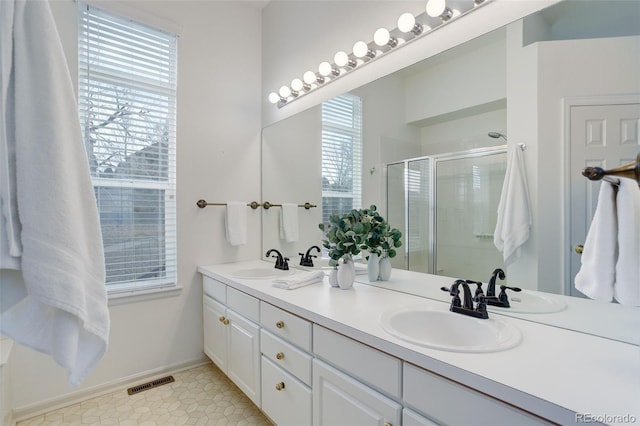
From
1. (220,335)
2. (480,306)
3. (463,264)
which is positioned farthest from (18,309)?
(220,335)

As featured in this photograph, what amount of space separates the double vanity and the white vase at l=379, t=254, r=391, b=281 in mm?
48

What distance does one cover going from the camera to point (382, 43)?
1.70 meters

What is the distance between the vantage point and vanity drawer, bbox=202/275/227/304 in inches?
81.3

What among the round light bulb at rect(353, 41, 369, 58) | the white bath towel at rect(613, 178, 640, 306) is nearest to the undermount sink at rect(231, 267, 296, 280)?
the round light bulb at rect(353, 41, 369, 58)

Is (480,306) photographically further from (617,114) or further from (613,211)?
(617,114)

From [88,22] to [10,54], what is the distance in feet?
6.09

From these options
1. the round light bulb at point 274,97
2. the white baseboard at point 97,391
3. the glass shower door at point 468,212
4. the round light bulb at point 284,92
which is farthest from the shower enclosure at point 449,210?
the white baseboard at point 97,391

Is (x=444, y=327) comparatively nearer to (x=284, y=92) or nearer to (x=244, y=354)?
(x=244, y=354)

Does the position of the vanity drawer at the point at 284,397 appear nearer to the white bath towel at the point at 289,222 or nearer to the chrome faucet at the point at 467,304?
the chrome faucet at the point at 467,304

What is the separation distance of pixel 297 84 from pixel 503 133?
58.5 inches

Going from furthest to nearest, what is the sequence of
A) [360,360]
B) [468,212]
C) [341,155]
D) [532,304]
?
[341,155] → [468,212] → [532,304] → [360,360]

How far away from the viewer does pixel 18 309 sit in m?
0.61

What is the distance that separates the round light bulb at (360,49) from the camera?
5.94 feet

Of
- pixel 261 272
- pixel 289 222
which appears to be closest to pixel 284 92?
pixel 289 222
